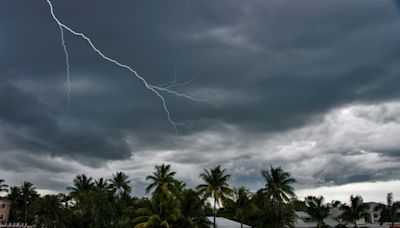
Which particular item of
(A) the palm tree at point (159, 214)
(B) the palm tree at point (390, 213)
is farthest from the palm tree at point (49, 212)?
(B) the palm tree at point (390, 213)

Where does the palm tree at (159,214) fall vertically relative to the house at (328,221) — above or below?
above

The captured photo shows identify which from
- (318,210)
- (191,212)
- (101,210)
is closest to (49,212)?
(101,210)

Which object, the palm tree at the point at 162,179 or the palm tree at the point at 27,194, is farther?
the palm tree at the point at 27,194

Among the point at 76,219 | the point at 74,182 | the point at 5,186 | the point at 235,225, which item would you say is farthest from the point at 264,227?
the point at 5,186

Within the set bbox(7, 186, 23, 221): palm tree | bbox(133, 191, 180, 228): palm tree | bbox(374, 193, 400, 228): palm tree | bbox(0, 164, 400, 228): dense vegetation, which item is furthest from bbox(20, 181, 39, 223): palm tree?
bbox(374, 193, 400, 228): palm tree

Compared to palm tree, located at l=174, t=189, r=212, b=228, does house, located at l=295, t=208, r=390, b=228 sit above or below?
below

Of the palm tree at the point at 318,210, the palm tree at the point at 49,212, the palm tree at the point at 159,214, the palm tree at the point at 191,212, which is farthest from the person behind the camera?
the palm tree at the point at 318,210

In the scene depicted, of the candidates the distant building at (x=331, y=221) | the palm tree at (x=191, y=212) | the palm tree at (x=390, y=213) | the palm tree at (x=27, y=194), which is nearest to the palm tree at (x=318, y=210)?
the distant building at (x=331, y=221)

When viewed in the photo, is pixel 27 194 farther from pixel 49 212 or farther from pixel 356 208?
pixel 356 208

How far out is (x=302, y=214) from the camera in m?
89.8

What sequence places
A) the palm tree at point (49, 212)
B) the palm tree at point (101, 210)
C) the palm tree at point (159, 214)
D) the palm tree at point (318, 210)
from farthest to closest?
the palm tree at point (318, 210) < the palm tree at point (49, 212) < the palm tree at point (101, 210) < the palm tree at point (159, 214)

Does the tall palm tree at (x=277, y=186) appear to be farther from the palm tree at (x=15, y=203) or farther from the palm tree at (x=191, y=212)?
the palm tree at (x=15, y=203)

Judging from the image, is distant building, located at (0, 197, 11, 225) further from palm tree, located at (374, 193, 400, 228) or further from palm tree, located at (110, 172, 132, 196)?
palm tree, located at (374, 193, 400, 228)

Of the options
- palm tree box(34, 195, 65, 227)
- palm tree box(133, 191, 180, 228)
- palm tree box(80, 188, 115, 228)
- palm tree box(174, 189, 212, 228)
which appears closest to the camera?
palm tree box(133, 191, 180, 228)
